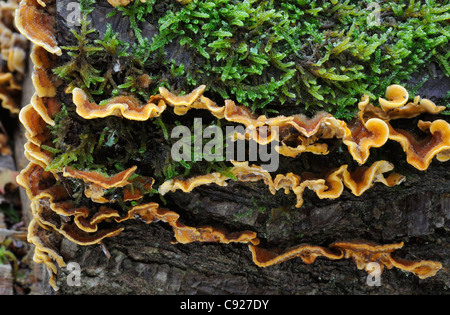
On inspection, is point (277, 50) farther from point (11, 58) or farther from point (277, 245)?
point (11, 58)

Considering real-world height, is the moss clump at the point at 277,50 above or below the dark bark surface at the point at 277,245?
above

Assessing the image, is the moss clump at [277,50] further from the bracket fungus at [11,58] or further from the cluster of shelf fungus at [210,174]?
the bracket fungus at [11,58]

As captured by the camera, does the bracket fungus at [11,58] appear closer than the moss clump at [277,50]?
No

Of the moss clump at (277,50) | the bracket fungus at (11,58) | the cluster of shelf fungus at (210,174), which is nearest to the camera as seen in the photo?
the cluster of shelf fungus at (210,174)

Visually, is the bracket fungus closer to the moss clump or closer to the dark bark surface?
the moss clump

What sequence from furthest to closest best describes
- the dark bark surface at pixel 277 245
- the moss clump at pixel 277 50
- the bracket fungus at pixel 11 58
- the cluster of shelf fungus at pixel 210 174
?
the bracket fungus at pixel 11 58 → the dark bark surface at pixel 277 245 → the moss clump at pixel 277 50 → the cluster of shelf fungus at pixel 210 174

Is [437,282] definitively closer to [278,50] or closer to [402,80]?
[402,80]

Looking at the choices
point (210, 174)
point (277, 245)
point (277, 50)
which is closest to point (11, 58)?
point (210, 174)

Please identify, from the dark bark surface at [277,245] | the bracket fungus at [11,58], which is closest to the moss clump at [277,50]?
the dark bark surface at [277,245]

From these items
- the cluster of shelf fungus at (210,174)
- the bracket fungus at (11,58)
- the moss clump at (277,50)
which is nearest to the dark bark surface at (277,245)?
the cluster of shelf fungus at (210,174)

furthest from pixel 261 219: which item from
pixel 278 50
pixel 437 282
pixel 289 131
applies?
Answer: pixel 437 282

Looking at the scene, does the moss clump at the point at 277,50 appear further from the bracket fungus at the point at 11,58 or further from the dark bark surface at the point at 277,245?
the bracket fungus at the point at 11,58
